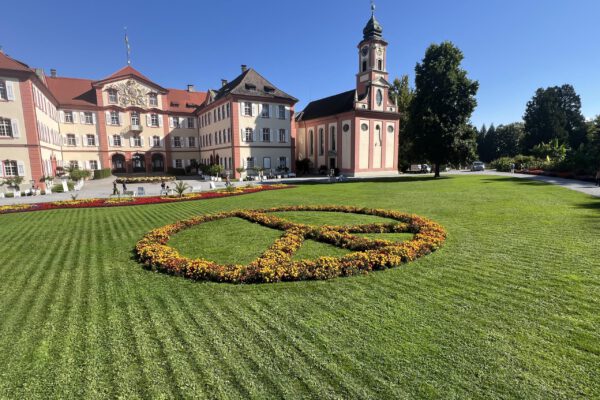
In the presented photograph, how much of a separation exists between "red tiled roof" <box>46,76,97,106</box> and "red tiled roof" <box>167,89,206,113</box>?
11.1 meters

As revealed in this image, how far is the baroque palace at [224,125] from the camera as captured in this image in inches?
1638

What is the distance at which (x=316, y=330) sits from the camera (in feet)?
15.2

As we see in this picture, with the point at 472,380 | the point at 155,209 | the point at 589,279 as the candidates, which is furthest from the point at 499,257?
the point at 155,209

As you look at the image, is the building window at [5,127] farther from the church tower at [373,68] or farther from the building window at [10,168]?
the church tower at [373,68]

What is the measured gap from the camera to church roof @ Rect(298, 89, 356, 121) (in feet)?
143

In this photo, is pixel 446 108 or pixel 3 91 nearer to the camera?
pixel 3 91

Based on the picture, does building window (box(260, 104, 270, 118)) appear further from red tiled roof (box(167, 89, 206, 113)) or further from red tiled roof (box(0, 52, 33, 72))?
red tiled roof (box(0, 52, 33, 72))

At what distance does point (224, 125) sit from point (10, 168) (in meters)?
23.4

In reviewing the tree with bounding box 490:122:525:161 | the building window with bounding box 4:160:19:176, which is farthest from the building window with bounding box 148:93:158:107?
the tree with bounding box 490:122:525:161

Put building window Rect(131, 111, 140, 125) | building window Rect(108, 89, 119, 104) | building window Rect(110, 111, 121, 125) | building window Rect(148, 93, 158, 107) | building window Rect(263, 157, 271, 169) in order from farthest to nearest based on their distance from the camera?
building window Rect(148, 93, 158, 107), building window Rect(131, 111, 140, 125), building window Rect(110, 111, 121, 125), building window Rect(108, 89, 119, 104), building window Rect(263, 157, 271, 169)

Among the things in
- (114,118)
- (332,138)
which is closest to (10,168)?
(114,118)

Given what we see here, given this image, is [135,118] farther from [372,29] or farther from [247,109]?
[372,29]

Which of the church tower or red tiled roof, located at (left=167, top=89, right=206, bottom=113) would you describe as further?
red tiled roof, located at (left=167, top=89, right=206, bottom=113)

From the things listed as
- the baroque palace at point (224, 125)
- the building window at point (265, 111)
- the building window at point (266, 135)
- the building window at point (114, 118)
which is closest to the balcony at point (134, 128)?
the baroque palace at point (224, 125)
